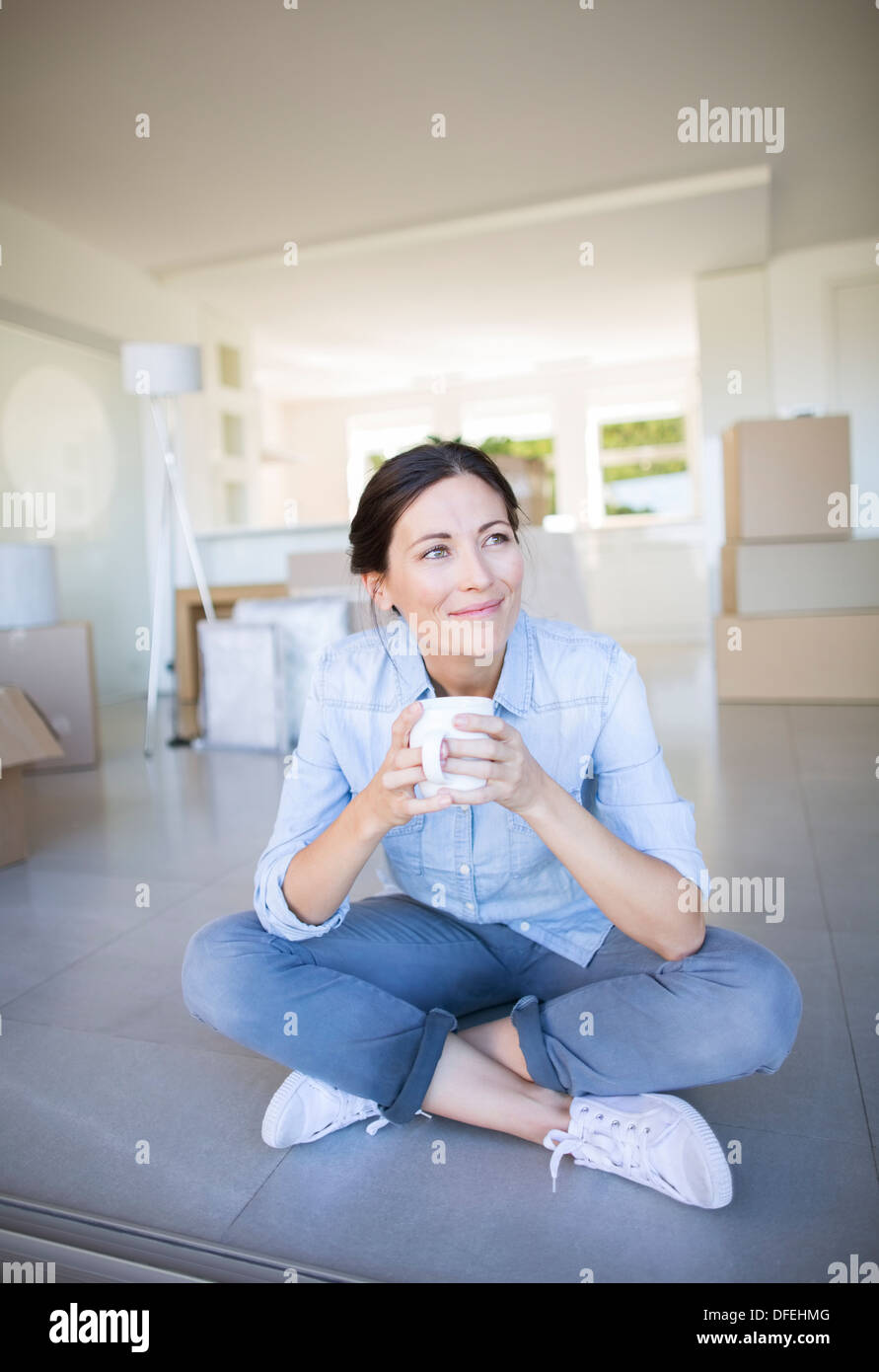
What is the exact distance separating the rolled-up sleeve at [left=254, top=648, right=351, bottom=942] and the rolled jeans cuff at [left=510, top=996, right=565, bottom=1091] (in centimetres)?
24

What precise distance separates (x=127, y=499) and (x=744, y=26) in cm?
392

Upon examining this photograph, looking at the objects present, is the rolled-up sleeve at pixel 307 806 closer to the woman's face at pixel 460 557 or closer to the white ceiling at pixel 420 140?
the woman's face at pixel 460 557

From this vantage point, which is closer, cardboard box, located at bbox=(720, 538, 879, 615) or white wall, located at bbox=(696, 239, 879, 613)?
cardboard box, located at bbox=(720, 538, 879, 615)

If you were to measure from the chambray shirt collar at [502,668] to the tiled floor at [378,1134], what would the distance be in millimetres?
513

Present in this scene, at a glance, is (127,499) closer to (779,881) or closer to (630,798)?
(779,881)

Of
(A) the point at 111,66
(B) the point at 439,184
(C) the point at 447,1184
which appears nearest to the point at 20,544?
(A) the point at 111,66

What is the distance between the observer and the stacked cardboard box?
402 cm

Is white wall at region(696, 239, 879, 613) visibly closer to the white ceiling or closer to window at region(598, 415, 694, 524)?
the white ceiling

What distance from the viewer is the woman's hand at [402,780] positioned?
2.84ft

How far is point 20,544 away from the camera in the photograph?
3523 mm

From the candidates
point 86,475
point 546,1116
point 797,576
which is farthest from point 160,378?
point 546,1116

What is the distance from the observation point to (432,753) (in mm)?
844

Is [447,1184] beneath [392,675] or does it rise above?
beneath

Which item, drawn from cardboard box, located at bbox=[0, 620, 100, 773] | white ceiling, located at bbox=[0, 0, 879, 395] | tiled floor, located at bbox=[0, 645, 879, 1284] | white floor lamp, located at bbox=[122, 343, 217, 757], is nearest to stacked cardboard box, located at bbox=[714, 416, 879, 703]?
white ceiling, located at bbox=[0, 0, 879, 395]
